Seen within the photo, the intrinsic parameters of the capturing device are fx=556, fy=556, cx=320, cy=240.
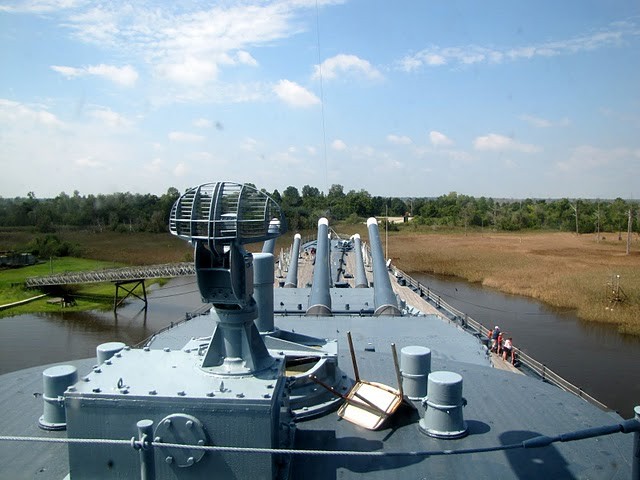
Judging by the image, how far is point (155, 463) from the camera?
10.7ft

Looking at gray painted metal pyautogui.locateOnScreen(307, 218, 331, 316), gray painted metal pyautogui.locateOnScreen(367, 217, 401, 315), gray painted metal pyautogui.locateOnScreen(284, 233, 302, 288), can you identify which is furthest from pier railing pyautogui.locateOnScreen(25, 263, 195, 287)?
gray painted metal pyautogui.locateOnScreen(367, 217, 401, 315)

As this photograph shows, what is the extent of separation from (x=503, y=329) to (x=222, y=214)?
1841cm

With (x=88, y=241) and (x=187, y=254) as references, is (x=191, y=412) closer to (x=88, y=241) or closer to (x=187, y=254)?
(x=187, y=254)

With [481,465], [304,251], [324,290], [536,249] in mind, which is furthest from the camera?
[536,249]

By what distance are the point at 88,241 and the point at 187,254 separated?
250 inches

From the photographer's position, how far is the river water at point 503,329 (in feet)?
51.4

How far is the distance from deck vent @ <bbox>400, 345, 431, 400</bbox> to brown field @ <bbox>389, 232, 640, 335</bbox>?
17780 millimetres

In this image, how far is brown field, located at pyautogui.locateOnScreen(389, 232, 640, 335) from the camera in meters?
23.0

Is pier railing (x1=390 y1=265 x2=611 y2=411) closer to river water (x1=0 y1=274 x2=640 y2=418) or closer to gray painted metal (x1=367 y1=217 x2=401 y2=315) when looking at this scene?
river water (x1=0 y1=274 x2=640 y2=418)

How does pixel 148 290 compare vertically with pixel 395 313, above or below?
below

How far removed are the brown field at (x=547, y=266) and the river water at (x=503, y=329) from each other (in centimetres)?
111

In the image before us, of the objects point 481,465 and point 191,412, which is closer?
point 191,412

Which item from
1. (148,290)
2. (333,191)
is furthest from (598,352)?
(333,191)

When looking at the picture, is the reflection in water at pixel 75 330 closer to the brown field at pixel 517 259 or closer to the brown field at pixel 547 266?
the brown field at pixel 517 259
